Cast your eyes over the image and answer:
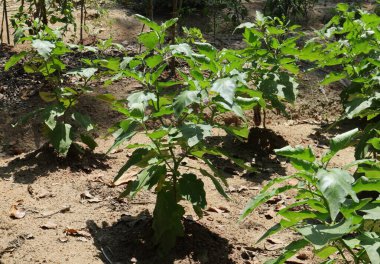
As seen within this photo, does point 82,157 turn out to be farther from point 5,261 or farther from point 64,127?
point 5,261

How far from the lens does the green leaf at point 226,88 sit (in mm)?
2646

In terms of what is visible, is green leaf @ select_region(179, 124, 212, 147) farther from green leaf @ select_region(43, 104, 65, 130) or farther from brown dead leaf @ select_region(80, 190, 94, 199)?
green leaf @ select_region(43, 104, 65, 130)

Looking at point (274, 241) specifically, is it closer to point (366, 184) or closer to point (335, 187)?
point (366, 184)

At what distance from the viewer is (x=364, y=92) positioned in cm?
391

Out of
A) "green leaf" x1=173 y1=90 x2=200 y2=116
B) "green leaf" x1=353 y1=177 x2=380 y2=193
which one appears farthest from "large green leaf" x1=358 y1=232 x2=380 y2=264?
"green leaf" x1=173 y1=90 x2=200 y2=116

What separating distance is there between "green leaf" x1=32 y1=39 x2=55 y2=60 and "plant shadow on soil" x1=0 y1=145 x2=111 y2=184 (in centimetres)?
92

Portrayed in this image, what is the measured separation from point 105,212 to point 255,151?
169 cm

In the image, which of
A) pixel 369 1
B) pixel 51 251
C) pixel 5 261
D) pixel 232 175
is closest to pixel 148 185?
pixel 51 251

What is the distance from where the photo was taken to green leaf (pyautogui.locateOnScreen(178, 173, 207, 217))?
3.12 metres

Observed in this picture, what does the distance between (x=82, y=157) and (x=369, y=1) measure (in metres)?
8.86

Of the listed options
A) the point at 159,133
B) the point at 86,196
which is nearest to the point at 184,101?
the point at 159,133

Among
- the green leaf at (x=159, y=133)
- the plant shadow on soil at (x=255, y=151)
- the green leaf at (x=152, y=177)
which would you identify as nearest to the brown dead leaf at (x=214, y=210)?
the plant shadow on soil at (x=255, y=151)

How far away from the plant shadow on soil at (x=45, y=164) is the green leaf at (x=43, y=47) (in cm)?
92

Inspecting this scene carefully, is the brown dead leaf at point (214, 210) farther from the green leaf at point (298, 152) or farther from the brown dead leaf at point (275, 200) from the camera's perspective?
the green leaf at point (298, 152)
